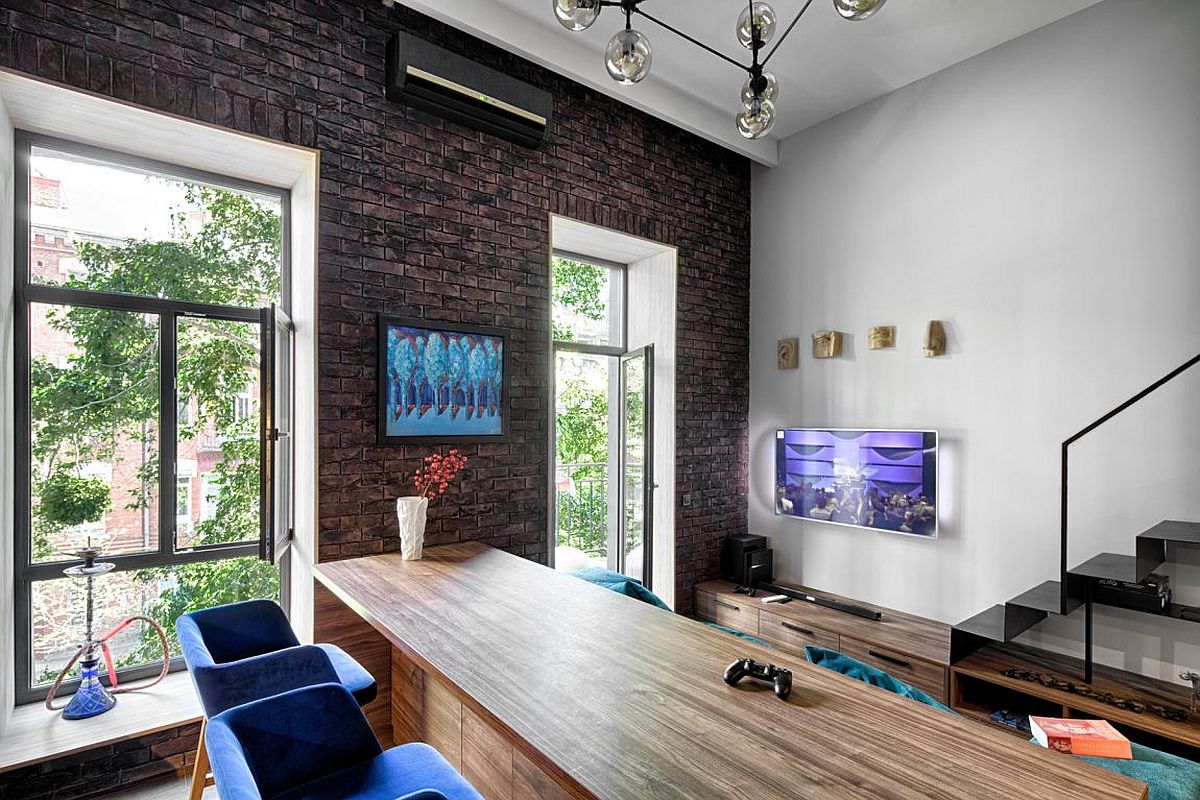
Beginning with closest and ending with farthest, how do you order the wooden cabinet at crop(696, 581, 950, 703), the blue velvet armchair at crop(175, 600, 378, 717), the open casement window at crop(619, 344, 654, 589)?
the blue velvet armchair at crop(175, 600, 378, 717) → the wooden cabinet at crop(696, 581, 950, 703) → the open casement window at crop(619, 344, 654, 589)

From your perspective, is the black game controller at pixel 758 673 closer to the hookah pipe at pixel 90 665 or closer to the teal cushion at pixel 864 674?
the teal cushion at pixel 864 674

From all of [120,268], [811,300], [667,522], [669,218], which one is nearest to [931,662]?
[667,522]

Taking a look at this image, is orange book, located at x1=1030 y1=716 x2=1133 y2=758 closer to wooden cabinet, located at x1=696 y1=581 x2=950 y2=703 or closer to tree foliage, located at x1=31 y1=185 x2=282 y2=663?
wooden cabinet, located at x1=696 y1=581 x2=950 y2=703

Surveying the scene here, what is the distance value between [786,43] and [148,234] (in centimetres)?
318

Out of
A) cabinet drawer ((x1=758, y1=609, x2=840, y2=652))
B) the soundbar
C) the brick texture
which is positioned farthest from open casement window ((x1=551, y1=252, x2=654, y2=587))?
the soundbar

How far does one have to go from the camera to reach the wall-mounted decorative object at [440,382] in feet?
9.39

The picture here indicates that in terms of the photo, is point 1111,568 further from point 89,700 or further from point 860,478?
point 89,700

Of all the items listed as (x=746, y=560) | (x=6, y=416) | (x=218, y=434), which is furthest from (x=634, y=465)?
(x=6, y=416)

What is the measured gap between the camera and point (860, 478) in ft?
12.4

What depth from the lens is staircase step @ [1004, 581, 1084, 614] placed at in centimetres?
268

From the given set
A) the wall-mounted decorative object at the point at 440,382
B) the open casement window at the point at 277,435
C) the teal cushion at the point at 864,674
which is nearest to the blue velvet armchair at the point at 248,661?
the open casement window at the point at 277,435

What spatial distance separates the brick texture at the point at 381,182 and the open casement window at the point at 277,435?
0.57 feet

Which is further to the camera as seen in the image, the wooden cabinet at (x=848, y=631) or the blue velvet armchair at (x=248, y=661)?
the wooden cabinet at (x=848, y=631)

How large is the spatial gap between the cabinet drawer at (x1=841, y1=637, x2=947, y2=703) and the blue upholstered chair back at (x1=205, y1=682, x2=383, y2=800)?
2.73m
